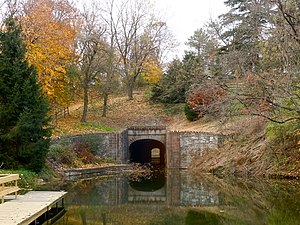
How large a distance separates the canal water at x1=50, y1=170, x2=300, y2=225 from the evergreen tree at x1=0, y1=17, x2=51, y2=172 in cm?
214

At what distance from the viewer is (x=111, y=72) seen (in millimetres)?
31422

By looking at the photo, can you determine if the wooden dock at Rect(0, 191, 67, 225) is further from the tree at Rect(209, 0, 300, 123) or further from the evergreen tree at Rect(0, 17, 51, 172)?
the tree at Rect(209, 0, 300, 123)

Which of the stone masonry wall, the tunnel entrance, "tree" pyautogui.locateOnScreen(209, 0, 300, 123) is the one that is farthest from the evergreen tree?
the tunnel entrance

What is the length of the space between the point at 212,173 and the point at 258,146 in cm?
298

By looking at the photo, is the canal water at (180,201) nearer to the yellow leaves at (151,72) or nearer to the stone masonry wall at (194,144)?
the stone masonry wall at (194,144)

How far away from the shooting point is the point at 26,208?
954 cm

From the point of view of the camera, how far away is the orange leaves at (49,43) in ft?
72.5

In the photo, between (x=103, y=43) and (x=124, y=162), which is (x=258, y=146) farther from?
(x=103, y=43)

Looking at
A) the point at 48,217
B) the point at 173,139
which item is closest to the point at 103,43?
the point at 173,139

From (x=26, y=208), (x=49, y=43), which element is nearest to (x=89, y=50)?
(x=49, y=43)

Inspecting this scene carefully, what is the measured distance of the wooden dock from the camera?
818cm

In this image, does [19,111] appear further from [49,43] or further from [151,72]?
[151,72]

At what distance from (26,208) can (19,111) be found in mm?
6995

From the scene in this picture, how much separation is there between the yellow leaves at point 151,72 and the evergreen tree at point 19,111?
2064cm
